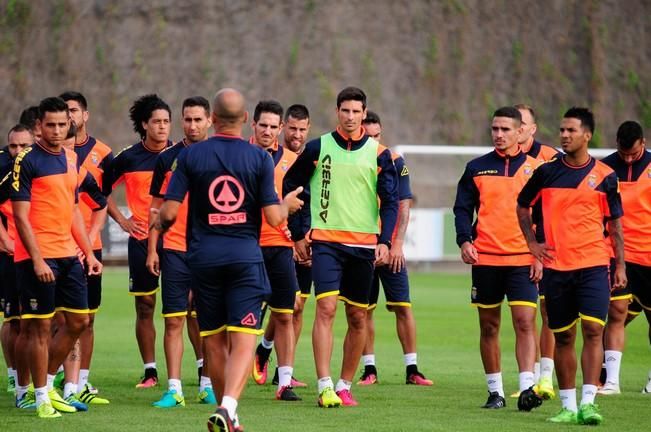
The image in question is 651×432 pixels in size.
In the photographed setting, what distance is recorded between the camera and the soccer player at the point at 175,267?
11.2m

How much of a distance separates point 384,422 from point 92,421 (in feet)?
7.72

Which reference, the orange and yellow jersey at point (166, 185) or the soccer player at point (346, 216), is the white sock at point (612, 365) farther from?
the orange and yellow jersey at point (166, 185)

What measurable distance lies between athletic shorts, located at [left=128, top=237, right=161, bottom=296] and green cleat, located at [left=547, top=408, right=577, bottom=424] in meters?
4.27

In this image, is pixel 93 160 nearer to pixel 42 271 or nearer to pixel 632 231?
pixel 42 271

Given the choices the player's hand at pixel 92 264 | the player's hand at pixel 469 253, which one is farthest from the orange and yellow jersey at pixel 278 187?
the player's hand at pixel 469 253

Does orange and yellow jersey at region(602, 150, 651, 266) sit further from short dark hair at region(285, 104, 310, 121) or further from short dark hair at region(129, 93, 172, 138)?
short dark hair at region(129, 93, 172, 138)

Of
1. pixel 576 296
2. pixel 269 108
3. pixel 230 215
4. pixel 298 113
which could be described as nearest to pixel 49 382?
pixel 230 215

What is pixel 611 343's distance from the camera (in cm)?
1273

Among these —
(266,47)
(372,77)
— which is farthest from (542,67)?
(266,47)

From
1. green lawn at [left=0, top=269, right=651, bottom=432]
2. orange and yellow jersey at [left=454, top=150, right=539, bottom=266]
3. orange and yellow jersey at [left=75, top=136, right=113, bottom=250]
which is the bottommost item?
green lawn at [left=0, top=269, right=651, bottom=432]

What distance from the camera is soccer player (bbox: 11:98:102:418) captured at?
33.5ft

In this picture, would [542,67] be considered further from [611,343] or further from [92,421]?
[92,421]

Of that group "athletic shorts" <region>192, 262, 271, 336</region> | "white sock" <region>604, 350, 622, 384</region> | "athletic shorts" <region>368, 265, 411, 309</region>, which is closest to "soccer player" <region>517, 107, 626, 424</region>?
"white sock" <region>604, 350, 622, 384</region>

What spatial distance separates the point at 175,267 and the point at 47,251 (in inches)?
56.9
